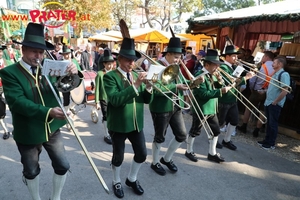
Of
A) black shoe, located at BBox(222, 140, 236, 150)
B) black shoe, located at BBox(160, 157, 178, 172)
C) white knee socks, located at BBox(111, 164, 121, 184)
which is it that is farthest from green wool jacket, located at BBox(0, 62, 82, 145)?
black shoe, located at BBox(222, 140, 236, 150)

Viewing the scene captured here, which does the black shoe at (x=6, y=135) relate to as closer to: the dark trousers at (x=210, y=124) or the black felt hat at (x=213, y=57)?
the dark trousers at (x=210, y=124)

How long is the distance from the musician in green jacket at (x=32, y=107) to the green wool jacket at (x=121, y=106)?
55 centimetres

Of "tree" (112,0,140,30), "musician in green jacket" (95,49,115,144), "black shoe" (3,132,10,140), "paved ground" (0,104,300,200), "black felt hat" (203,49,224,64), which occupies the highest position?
"tree" (112,0,140,30)

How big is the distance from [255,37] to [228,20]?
117 inches

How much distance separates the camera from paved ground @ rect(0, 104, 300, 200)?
345 centimetres

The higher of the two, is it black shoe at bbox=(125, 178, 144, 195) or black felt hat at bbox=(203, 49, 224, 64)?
black felt hat at bbox=(203, 49, 224, 64)

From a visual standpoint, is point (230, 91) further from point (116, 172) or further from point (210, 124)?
point (116, 172)

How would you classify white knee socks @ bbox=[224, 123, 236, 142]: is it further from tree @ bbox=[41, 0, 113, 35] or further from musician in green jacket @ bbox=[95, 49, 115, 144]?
tree @ bbox=[41, 0, 113, 35]

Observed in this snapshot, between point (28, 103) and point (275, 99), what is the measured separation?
4919 mm

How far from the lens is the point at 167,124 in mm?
3779

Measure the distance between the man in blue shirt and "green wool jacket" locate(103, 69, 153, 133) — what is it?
10.9ft

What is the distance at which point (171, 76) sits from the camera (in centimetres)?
318

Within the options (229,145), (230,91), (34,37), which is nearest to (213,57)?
(230,91)

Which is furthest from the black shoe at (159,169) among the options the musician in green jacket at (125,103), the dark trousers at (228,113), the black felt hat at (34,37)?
the black felt hat at (34,37)
